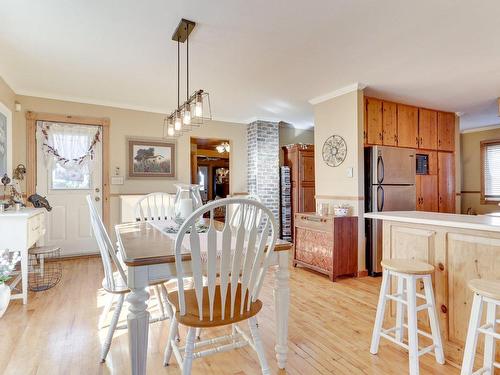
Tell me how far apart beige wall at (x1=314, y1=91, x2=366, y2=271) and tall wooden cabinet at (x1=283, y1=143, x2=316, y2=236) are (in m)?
1.27

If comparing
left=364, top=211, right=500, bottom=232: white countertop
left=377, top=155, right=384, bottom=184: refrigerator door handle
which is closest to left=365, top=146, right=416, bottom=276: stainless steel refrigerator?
left=377, top=155, right=384, bottom=184: refrigerator door handle

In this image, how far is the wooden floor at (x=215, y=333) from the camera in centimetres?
178

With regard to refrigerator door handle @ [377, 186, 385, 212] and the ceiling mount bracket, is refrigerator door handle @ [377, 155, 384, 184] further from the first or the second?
the ceiling mount bracket

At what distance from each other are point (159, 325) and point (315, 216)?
2234 mm

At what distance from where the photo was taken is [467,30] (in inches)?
94.7

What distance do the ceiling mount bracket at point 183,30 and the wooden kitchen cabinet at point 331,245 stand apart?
8.11 feet

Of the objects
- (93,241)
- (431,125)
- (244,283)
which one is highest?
(431,125)

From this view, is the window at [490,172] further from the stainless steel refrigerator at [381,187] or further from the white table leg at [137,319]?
the white table leg at [137,319]

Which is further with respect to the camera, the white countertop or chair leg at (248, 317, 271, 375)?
the white countertop

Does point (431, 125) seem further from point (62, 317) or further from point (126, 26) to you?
point (62, 317)

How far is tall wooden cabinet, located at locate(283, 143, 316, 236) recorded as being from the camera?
18.2ft

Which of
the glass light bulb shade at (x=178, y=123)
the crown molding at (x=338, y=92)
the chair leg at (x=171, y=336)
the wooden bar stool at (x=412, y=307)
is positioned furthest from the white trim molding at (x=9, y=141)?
the wooden bar stool at (x=412, y=307)

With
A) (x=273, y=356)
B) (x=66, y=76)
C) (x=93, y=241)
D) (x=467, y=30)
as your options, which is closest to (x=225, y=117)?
(x=66, y=76)

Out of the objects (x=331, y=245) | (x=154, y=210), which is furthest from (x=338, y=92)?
(x=154, y=210)
